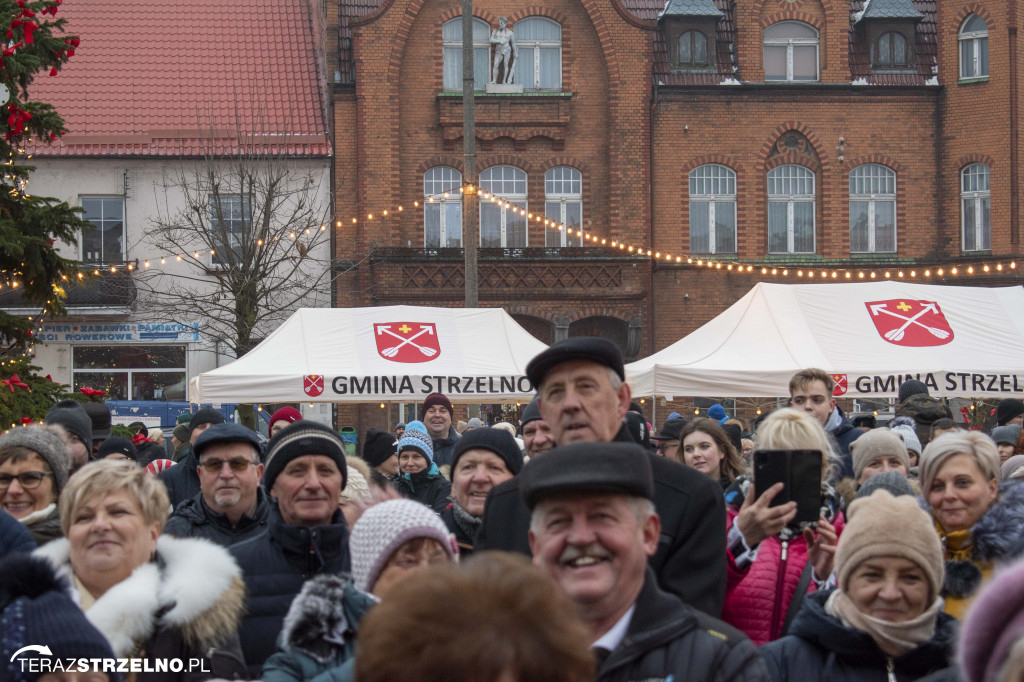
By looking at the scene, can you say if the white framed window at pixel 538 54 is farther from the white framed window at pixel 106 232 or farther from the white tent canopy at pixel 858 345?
the white tent canopy at pixel 858 345

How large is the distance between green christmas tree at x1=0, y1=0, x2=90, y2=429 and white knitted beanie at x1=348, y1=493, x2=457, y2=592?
7423 mm

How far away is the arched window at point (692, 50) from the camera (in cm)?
2628

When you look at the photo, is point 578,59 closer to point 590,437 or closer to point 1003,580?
point 590,437

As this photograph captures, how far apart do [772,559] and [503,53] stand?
22.1 metres

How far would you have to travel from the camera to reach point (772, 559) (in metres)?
4.65

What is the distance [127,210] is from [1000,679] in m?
26.0

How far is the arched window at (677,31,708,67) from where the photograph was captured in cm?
2628

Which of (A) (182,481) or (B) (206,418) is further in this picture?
(B) (206,418)

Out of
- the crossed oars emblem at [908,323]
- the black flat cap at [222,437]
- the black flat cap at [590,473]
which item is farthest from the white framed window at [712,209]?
the black flat cap at [590,473]

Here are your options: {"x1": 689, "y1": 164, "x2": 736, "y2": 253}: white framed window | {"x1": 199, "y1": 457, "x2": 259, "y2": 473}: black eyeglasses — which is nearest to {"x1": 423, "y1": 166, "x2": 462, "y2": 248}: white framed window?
{"x1": 689, "y1": 164, "x2": 736, "y2": 253}: white framed window

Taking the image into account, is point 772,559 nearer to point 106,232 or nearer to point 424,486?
point 424,486

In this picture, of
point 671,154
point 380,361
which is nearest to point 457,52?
point 671,154

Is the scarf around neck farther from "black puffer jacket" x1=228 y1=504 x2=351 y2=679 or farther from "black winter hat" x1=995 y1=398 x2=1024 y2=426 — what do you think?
"black winter hat" x1=995 y1=398 x2=1024 y2=426

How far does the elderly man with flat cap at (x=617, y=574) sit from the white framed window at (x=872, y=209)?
24.7 m
